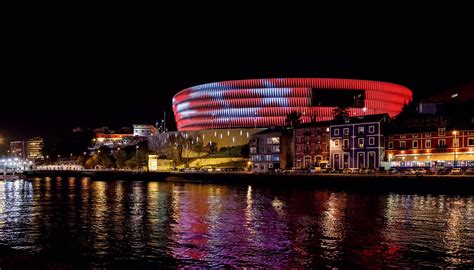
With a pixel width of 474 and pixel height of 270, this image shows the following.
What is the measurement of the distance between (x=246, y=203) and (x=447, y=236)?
20.0m

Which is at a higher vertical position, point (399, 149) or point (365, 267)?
point (399, 149)

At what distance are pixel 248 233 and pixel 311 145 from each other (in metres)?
60.8

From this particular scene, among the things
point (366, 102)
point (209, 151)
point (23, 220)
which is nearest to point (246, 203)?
point (23, 220)

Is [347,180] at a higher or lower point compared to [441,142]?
lower

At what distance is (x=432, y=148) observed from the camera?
2859 inches

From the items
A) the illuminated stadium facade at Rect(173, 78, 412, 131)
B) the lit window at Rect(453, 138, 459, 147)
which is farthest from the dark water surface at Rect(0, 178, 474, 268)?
the illuminated stadium facade at Rect(173, 78, 412, 131)

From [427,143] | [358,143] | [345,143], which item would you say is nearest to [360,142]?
[358,143]

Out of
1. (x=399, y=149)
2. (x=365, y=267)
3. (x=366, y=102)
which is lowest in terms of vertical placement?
(x=365, y=267)

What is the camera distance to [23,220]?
34.2 meters

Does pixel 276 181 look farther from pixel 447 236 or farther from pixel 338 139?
pixel 447 236

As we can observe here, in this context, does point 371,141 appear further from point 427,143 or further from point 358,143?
point 427,143

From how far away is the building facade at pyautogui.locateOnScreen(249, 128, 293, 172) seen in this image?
93637 millimetres

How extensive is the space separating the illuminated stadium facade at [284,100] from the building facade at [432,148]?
52.4m

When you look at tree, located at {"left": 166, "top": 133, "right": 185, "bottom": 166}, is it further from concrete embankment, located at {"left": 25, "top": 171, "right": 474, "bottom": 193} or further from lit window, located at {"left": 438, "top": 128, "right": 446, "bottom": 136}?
lit window, located at {"left": 438, "top": 128, "right": 446, "bottom": 136}
